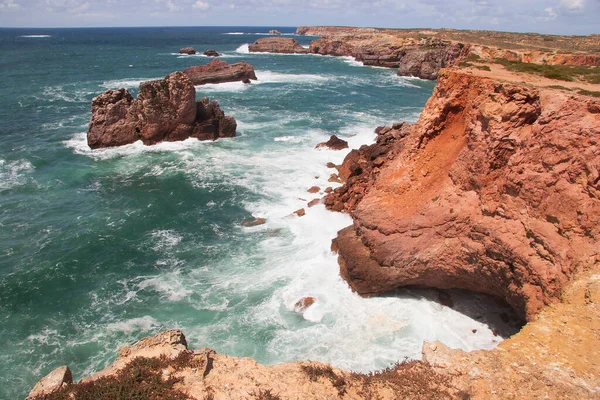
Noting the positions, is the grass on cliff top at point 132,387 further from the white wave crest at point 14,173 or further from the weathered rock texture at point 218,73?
the weathered rock texture at point 218,73

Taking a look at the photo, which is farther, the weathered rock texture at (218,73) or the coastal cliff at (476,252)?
the weathered rock texture at (218,73)

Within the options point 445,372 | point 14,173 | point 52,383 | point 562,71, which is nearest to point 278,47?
point 14,173

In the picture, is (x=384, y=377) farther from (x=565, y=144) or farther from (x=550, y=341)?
(x=565, y=144)

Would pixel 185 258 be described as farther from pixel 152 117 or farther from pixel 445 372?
pixel 152 117

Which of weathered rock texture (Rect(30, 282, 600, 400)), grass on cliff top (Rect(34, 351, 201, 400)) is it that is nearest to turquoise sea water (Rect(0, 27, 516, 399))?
weathered rock texture (Rect(30, 282, 600, 400))

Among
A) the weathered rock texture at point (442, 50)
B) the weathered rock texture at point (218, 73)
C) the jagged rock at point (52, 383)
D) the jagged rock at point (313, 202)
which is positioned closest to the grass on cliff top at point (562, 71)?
the jagged rock at point (313, 202)

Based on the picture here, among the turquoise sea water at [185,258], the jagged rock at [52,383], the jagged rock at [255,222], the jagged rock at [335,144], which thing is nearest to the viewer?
the jagged rock at [52,383]

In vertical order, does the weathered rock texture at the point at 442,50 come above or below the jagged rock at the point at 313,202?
above

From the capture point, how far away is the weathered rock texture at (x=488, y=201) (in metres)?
A: 13.5

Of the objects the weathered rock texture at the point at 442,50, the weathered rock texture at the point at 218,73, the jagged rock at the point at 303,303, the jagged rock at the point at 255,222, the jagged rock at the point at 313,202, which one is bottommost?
the jagged rock at the point at 303,303

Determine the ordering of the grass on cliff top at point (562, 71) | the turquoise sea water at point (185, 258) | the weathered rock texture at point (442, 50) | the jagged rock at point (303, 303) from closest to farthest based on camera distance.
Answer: the turquoise sea water at point (185, 258), the grass on cliff top at point (562, 71), the jagged rock at point (303, 303), the weathered rock texture at point (442, 50)

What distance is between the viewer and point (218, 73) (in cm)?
7488

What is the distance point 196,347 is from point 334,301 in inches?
268

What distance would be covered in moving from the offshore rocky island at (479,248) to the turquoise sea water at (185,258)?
2565 mm
